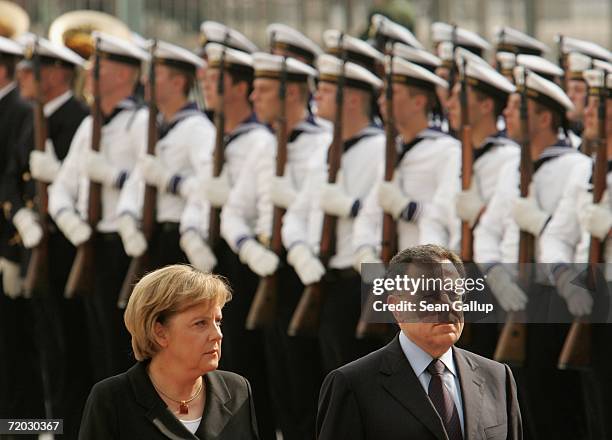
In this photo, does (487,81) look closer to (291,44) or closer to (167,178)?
(291,44)

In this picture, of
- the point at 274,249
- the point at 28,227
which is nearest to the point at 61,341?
the point at 28,227

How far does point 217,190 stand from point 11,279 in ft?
5.75

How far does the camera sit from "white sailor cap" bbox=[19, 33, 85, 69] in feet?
36.1

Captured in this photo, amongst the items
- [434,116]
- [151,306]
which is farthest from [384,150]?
[151,306]

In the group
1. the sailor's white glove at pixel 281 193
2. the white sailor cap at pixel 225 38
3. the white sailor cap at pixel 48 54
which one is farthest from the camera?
the white sailor cap at pixel 48 54

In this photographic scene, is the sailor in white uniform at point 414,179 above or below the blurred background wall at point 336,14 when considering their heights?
below

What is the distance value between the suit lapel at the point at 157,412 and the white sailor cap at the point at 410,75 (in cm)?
430

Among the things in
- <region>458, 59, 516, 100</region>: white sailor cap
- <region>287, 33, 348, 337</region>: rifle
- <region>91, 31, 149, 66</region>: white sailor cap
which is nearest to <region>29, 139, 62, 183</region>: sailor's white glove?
<region>91, 31, 149, 66</region>: white sailor cap

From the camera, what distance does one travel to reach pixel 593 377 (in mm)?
7781

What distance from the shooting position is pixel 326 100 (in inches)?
365

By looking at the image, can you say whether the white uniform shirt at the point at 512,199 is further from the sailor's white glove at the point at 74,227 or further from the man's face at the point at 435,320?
the man's face at the point at 435,320

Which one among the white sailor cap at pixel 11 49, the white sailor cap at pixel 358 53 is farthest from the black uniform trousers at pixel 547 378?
the white sailor cap at pixel 11 49

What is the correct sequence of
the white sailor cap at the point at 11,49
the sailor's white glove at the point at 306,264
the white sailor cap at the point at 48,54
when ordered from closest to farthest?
the sailor's white glove at the point at 306,264 → the white sailor cap at the point at 48,54 → the white sailor cap at the point at 11,49

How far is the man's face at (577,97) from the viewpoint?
860 centimetres
